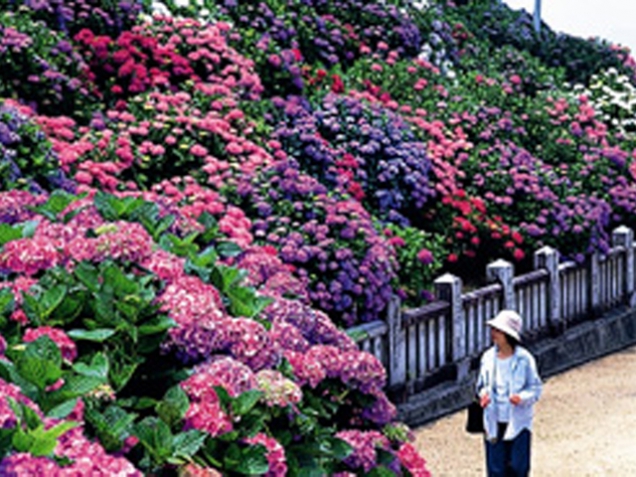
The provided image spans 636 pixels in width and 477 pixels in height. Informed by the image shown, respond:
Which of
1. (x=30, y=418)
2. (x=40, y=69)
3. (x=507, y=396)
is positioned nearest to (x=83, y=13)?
(x=40, y=69)

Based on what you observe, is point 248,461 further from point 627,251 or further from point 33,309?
point 627,251

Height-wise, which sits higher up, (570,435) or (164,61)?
(164,61)

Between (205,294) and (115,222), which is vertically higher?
(115,222)

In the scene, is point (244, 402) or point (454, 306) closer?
point (244, 402)

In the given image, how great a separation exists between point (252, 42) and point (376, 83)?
259 cm

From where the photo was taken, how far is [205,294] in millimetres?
4293

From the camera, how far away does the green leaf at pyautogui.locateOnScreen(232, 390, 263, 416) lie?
3.83 meters

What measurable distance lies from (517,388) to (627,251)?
28.8 ft

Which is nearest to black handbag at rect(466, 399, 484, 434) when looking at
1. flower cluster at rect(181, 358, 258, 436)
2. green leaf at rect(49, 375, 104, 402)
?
flower cluster at rect(181, 358, 258, 436)

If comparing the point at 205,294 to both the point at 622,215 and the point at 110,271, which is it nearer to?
the point at 110,271

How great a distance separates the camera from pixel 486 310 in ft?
43.2

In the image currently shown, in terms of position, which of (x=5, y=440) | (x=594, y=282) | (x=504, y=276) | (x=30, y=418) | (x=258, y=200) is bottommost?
(x=5, y=440)

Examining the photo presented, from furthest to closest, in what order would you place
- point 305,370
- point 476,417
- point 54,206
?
point 476,417, point 54,206, point 305,370

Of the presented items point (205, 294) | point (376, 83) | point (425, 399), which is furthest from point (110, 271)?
point (376, 83)
